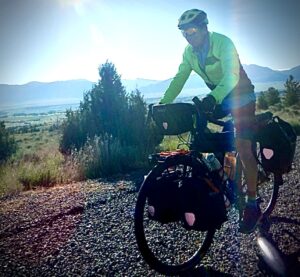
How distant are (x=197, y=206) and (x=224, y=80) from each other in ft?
3.91

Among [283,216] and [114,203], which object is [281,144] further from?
[114,203]

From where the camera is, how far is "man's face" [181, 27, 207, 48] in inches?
125

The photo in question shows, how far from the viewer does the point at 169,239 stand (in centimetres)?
360

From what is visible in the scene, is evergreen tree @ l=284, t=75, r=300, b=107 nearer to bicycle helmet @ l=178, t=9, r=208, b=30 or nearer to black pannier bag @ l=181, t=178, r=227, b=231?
bicycle helmet @ l=178, t=9, r=208, b=30

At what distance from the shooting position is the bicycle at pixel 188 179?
9.07ft

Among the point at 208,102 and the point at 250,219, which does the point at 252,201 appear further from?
the point at 208,102

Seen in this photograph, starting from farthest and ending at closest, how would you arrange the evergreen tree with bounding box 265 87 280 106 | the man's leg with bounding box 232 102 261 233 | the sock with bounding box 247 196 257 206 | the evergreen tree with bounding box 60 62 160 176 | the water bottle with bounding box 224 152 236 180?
→ the evergreen tree with bounding box 265 87 280 106
the evergreen tree with bounding box 60 62 160 176
the water bottle with bounding box 224 152 236 180
the sock with bounding box 247 196 257 206
the man's leg with bounding box 232 102 261 233

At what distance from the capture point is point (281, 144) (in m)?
3.23

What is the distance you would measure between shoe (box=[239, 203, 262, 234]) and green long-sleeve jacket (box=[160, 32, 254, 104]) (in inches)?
48.2

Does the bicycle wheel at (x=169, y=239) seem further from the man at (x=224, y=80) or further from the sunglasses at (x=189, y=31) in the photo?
the sunglasses at (x=189, y=31)

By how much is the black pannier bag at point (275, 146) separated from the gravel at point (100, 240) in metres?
0.83

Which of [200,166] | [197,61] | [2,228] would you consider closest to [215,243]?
[200,166]

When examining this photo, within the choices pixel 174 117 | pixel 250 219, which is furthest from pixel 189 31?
pixel 250 219

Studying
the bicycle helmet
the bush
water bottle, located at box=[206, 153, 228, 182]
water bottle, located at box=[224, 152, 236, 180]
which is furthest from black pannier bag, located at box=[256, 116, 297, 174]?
the bush
